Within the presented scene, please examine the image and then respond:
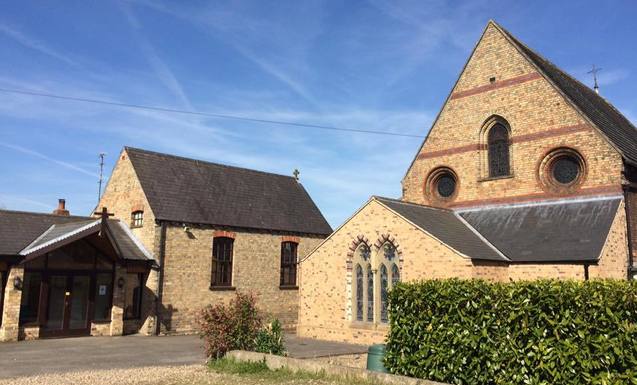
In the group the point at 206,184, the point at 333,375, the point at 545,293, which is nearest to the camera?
the point at 545,293

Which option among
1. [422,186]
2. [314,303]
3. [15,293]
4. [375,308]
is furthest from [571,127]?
[15,293]

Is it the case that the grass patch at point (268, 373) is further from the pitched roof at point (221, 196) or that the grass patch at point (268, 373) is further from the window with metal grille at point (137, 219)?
the window with metal grille at point (137, 219)

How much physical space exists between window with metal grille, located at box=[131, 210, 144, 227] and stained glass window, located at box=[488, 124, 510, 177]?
14.6 meters

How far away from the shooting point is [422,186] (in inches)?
900

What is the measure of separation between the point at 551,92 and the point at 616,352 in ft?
44.8

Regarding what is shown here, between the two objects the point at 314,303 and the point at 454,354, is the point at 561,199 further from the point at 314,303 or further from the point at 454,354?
the point at 454,354

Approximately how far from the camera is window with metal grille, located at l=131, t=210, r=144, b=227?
21.7 metres

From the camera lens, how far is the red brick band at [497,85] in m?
20.0

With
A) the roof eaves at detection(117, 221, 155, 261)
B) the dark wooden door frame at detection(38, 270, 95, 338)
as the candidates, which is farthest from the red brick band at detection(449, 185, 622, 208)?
the dark wooden door frame at detection(38, 270, 95, 338)

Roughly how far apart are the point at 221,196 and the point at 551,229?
14357 millimetres

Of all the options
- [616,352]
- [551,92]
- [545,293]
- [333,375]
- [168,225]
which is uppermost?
[551,92]

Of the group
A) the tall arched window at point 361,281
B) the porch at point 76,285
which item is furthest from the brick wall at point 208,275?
the tall arched window at point 361,281

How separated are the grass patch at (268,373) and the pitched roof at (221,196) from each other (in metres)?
10.5

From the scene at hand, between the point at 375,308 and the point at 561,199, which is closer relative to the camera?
the point at 375,308
